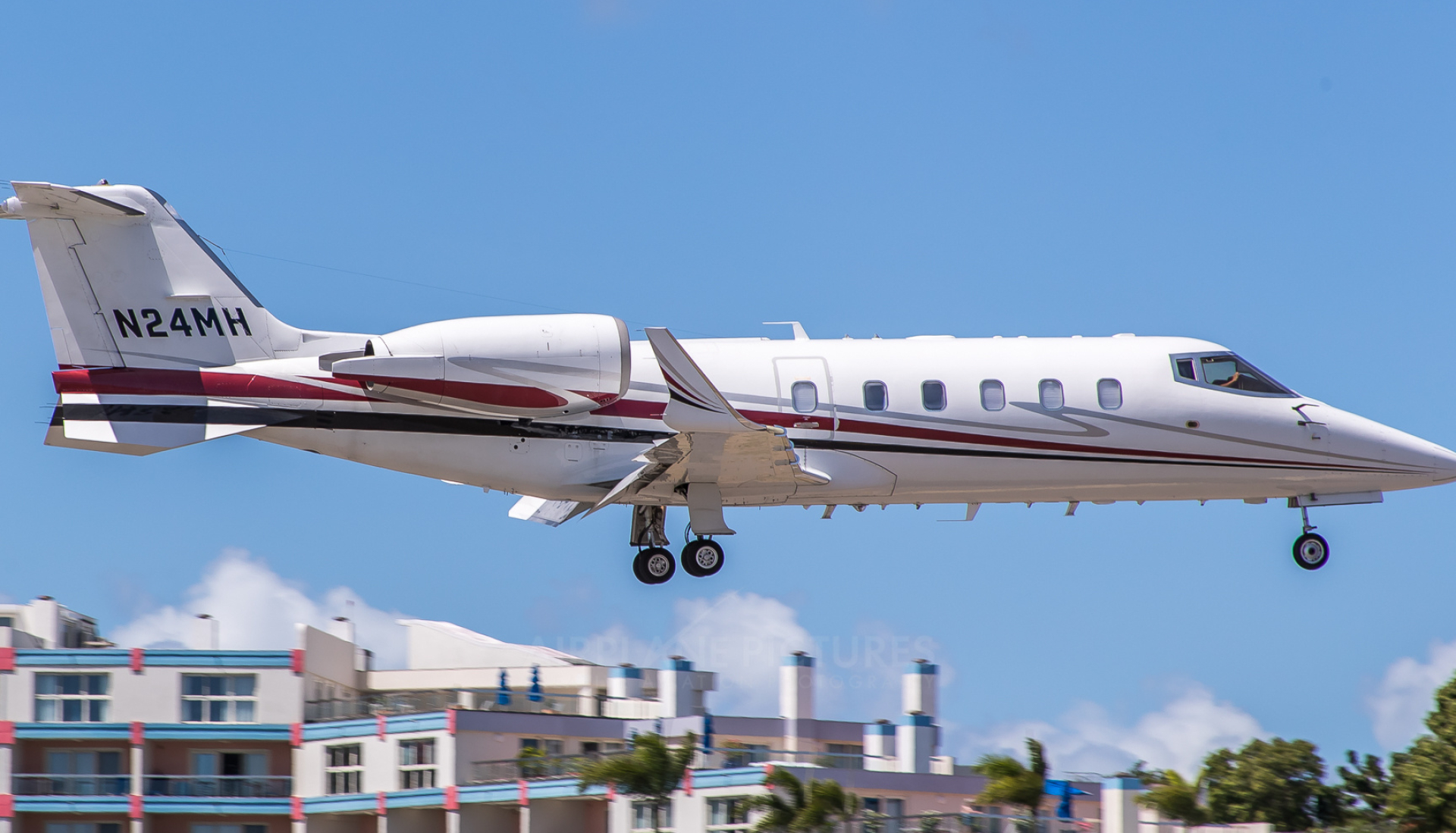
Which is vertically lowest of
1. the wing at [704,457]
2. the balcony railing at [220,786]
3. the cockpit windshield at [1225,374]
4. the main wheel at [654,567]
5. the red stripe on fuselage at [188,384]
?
the balcony railing at [220,786]

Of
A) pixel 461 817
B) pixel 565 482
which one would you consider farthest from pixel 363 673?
pixel 565 482

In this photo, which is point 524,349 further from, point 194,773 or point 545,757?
point 194,773

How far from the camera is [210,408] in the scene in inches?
873

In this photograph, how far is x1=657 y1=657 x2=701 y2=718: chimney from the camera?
4094 cm

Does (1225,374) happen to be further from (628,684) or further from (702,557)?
(628,684)

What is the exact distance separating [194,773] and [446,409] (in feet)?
68.6

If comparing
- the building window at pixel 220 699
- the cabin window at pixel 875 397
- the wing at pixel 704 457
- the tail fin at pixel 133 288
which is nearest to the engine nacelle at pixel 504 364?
the wing at pixel 704 457

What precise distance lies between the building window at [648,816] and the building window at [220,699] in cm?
1056

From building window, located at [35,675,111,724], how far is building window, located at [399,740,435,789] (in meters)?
7.23

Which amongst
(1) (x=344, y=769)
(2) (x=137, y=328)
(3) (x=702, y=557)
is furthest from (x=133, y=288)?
(1) (x=344, y=769)

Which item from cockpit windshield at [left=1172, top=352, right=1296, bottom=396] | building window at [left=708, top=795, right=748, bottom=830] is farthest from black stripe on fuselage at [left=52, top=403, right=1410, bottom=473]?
building window at [left=708, top=795, right=748, bottom=830]

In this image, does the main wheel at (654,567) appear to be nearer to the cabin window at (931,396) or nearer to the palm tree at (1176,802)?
the cabin window at (931,396)

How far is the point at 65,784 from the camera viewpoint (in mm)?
38688

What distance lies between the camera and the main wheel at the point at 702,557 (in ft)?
79.0
